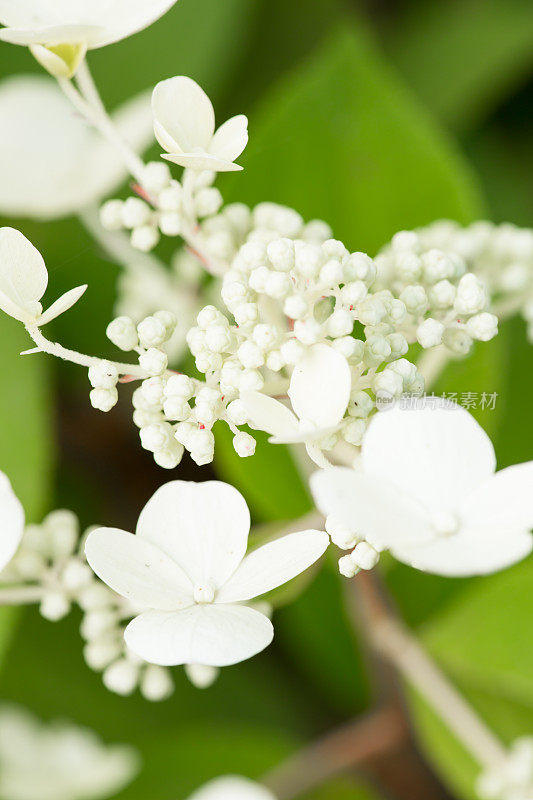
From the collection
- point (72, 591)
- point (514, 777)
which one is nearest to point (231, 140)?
point (72, 591)

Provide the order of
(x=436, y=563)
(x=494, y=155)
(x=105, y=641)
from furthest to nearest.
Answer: (x=494, y=155), (x=105, y=641), (x=436, y=563)

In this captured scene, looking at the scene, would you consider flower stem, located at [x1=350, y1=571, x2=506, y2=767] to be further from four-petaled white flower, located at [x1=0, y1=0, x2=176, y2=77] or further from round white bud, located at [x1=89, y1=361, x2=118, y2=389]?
four-petaled white flower, located at [x1=0, y1=0, x2=176, y2=77]

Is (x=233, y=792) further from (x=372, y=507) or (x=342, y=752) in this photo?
(x=372, y=507)

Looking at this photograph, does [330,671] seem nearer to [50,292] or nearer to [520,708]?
[520,708]

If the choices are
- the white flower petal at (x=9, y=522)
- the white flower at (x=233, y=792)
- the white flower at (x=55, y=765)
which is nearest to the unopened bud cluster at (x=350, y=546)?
the white flower petal at (x=9, y=522)

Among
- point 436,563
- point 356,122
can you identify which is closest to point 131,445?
point 356,122

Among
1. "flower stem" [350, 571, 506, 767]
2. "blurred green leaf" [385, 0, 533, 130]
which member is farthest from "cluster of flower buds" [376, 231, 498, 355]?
"blurred green leaf" [385, 0, 533, 130]

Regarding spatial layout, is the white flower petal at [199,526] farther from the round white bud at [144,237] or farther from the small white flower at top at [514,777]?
the small white flower at top at [514,777]
